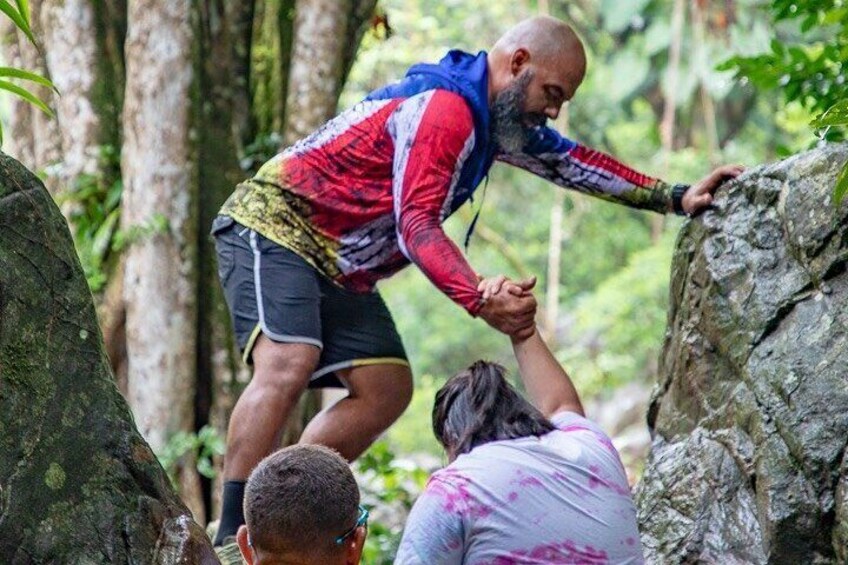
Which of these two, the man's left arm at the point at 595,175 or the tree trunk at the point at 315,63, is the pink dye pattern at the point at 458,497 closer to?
the man's left arm at the point at 595,175

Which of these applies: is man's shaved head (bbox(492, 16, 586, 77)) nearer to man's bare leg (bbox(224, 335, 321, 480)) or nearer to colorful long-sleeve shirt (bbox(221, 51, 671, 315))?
colorful long-sleeve shirt (bbox(221, 51, 671, 315))

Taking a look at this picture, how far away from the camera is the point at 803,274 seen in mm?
3973

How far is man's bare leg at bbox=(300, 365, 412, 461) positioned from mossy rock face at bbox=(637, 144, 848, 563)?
94cm

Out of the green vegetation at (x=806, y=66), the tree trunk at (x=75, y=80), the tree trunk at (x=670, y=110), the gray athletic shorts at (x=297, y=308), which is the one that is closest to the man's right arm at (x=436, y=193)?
the gray athletic shorts at (x=297, y=308)

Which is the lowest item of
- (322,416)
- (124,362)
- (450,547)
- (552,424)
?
(450,547)

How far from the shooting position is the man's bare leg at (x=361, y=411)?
4590 mm

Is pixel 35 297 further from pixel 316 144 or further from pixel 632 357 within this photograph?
pixel 632 357

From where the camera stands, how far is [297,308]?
14.2 ft

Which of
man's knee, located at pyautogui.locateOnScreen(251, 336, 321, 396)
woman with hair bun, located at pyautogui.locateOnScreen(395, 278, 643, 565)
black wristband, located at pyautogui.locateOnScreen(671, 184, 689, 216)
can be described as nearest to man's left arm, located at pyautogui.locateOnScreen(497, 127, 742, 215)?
black wristband, located at pyautogui.locateOnScreen(671, 184, 689, 216)

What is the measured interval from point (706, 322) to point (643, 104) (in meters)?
18.2

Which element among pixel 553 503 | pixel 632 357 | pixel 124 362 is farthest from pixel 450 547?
pixel 632 357

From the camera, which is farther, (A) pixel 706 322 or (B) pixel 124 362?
(B) pixel 124 362

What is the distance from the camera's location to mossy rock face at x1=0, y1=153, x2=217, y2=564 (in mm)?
2877

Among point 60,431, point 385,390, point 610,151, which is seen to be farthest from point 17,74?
point 610,151
